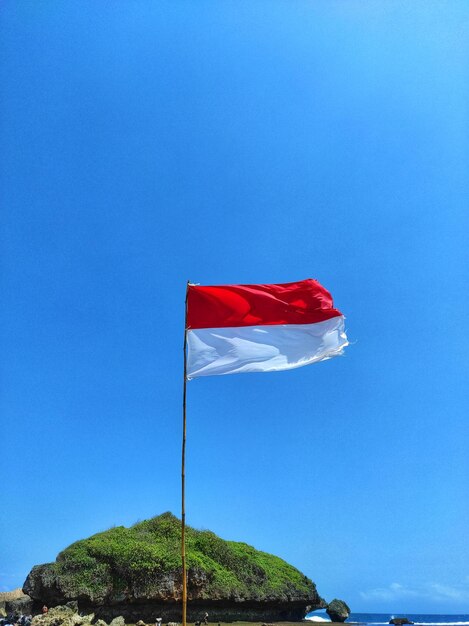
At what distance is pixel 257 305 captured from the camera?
14.2 m

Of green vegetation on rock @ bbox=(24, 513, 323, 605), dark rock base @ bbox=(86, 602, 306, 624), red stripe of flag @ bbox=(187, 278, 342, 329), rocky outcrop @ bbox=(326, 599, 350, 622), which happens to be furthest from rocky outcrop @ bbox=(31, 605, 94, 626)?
rocky outcrop @ bbox=(326, 599, 350, 622)

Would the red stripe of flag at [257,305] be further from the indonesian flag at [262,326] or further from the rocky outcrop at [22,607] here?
the rocky outcrop at [22,607]

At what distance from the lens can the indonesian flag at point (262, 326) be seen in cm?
1366

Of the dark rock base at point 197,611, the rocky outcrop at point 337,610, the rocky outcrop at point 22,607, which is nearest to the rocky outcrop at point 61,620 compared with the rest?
the dark rock base at point 197,611

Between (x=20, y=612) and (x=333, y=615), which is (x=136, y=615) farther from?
(x=333, y=615)

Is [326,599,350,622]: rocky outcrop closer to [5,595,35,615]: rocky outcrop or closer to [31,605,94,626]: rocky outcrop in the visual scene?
[5,595,35,615]: rocky outcrop

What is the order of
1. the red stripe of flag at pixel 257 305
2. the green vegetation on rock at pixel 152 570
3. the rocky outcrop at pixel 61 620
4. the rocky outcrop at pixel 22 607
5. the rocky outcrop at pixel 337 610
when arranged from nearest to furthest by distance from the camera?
1. the red stripe of flag at pixel 257 305
2. the rocky outcrop at pixel 61 620
3. the green vegetation on rock at pixel 152 570
4. the rocky outcrop at pixel 22 607
5. the rocky outcrop at pixel 337 610

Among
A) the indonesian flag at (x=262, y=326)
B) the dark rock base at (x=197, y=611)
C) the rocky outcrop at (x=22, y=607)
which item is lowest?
the dark rock base at (x=197, y=611)

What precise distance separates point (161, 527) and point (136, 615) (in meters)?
7.17

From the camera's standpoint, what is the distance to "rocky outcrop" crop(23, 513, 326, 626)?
113 feet

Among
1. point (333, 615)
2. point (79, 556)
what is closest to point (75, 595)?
point (79, 556)

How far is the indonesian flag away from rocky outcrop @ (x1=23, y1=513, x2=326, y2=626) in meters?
26.6

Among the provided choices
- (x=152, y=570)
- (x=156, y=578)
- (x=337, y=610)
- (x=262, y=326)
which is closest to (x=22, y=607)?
(x=152, y=570)

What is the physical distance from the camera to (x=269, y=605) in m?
44.7
